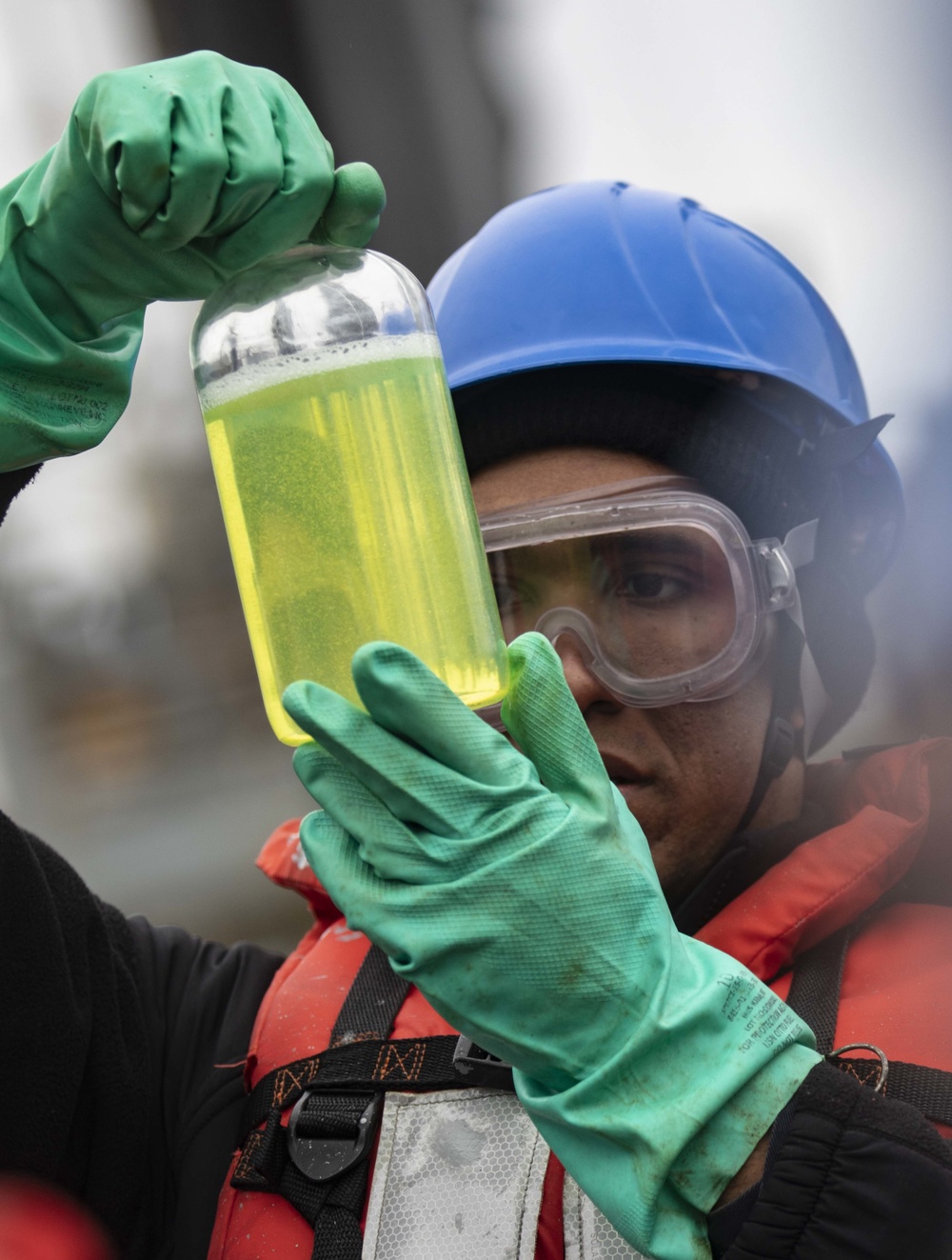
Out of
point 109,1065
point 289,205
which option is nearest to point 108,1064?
point 109,1065

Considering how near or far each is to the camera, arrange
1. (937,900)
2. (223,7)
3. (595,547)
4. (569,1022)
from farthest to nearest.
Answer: (223,7) → (595,547) → (937,900) → (569,1022)

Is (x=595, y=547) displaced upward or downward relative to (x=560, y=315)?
downward

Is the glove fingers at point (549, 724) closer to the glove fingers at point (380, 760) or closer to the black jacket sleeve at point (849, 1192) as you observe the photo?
the glove fingers at point (380, 760)

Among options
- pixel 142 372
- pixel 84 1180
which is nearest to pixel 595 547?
pixel 84 1180

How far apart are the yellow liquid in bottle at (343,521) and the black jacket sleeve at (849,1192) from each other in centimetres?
62

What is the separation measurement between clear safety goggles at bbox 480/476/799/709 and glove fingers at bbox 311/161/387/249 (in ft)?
2.28

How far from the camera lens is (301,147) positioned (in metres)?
1.41

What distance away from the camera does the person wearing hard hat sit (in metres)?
1.27

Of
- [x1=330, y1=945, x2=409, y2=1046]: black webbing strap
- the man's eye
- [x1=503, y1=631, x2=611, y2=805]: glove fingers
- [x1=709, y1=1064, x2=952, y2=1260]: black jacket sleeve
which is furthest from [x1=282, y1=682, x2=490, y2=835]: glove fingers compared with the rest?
the man's eye

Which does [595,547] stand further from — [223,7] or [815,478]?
[223,7]

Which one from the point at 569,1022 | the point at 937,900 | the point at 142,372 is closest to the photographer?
the point at 569,1022

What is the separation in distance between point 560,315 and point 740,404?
41 centimetres

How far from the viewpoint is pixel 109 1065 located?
5.79ft

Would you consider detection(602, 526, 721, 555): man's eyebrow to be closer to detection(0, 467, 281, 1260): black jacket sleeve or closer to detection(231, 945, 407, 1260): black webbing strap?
detection(231, 945, 407, 1260): black webbing strap
